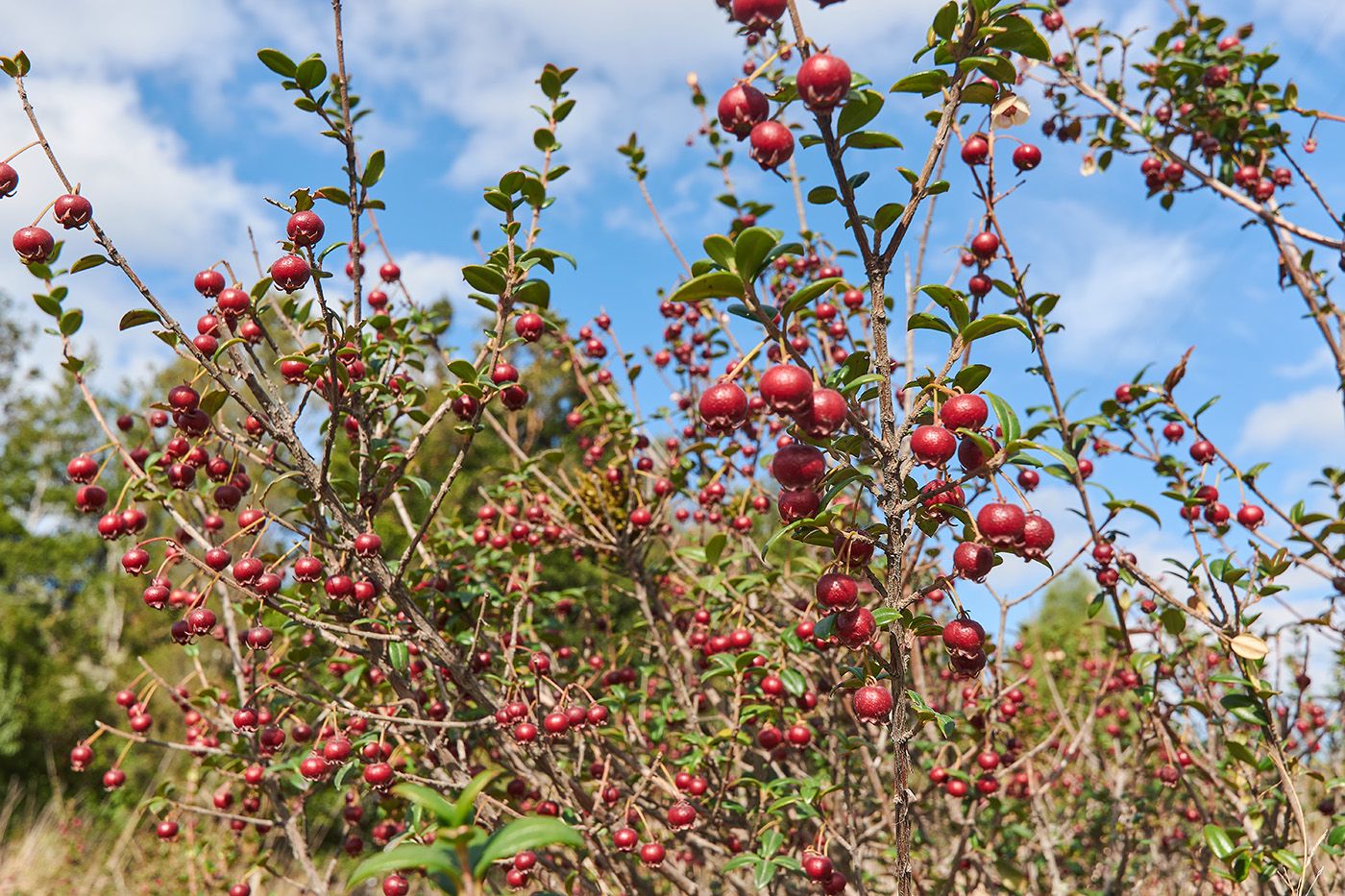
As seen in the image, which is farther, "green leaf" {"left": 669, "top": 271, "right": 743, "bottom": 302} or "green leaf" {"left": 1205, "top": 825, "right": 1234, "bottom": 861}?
"green leaf" {"left": 1205, "top": 825, "right": 1234, "bottom": 861}

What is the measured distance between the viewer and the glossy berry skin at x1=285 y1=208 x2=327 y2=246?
5.90 feet

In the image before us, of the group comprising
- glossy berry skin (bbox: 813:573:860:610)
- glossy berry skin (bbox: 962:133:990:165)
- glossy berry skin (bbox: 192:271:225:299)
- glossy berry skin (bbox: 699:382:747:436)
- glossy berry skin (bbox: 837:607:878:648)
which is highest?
glossy berry skin (bbox: 962:133:990:165)

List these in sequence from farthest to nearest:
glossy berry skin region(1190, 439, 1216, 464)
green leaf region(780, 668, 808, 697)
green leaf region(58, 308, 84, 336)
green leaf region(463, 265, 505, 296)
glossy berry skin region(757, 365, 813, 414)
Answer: glossy berry skin region(1190, 439, 1216, 464) → green leaf region(780, 668, 808, 697) → green leaf region(58, 308, 84, 336) → green leaf region(463, 265, 505, 296) → glossy berry skin region(757, 365, 813, 414)

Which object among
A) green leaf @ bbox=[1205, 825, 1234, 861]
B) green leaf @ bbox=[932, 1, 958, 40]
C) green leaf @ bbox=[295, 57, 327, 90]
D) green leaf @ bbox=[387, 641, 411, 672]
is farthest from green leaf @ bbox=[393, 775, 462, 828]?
green leaf @ bbox=[1205, 825, 1234, 861]

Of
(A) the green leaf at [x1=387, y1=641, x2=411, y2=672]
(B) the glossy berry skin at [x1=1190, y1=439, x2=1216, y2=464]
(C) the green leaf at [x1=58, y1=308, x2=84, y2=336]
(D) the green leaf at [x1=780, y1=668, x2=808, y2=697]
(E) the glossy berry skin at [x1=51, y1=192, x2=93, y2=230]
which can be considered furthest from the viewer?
(B) the glossy berry skin at [x1=1190, y1=439, x2=1216, y2=464]

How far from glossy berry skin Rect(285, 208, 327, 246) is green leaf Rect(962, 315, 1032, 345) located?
1387 millimetres

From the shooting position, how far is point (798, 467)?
1.30 meters

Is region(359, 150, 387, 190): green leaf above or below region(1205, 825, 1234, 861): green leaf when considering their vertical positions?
above

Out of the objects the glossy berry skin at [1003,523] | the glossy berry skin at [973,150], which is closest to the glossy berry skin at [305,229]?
the glossy berry skin at [1003,523]

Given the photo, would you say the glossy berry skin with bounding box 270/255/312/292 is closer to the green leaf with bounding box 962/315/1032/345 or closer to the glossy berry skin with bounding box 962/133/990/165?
the green leaf with bounding box 962/315/1032/345

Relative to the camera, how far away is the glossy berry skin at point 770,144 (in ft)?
4.37

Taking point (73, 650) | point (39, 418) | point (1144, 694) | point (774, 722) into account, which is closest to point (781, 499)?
point (774, 722)

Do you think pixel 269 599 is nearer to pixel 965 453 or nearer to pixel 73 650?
pixel 965 453

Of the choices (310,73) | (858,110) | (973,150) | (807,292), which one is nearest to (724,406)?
(807,292)
